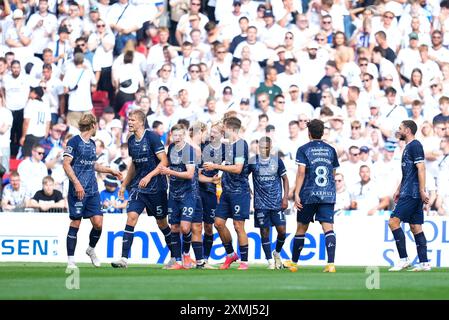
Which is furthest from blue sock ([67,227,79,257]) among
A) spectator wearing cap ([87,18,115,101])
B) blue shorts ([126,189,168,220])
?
spectator wearing cap ([87,18,115,101])

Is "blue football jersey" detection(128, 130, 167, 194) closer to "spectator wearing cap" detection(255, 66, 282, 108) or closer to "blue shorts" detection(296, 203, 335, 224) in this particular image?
"blue shorts" detection(296, 203, 335, 224)

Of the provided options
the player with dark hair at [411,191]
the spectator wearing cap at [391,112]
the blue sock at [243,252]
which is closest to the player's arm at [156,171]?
the blue sock at [243,252]

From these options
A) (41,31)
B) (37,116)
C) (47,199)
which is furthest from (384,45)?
(47,199)

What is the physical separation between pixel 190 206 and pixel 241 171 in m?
0.98

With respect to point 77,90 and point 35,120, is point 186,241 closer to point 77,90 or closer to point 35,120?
point 35,120

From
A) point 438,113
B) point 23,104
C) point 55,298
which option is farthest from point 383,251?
point 55,298

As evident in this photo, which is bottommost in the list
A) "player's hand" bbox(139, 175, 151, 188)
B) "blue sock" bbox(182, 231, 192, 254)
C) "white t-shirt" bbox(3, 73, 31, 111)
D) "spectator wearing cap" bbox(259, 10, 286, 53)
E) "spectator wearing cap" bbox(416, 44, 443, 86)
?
"blue sock" bbox(182, 231, 192, 254)

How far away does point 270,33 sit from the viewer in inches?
1120

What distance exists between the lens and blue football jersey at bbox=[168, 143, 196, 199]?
19.2 metres

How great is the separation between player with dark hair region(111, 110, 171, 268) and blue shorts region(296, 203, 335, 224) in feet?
7.50

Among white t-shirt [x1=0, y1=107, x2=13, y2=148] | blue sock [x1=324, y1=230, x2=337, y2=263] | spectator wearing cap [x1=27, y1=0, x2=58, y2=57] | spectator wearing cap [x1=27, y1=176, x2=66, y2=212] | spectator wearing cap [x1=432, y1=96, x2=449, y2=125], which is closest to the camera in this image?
blue sock [x1=324, y1=230, x2=337, y2=263]

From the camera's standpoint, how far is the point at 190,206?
19328mm

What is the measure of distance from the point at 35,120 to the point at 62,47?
224 cm

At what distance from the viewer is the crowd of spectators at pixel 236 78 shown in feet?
82.5
